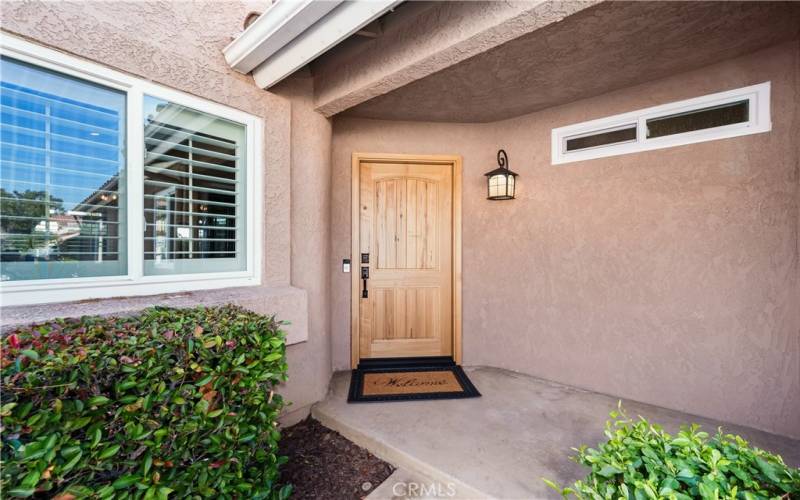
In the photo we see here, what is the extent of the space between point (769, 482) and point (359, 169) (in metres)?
3.63

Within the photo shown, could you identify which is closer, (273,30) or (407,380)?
(273,30)

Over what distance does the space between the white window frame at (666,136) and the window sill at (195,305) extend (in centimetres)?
303

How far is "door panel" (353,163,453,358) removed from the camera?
12.6 feet

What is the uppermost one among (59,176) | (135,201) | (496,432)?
(59,176)

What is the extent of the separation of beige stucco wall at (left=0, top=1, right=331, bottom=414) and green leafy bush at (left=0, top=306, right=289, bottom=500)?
0.61 meters

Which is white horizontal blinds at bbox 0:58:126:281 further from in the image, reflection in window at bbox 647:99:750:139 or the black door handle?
reflection in window at bbox 647:99:750:139

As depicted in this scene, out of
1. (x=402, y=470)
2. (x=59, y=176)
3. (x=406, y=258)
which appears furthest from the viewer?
(x=406, y=258)

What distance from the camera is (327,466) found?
7.39 ft

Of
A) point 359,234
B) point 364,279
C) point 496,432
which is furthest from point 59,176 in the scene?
point 496,432

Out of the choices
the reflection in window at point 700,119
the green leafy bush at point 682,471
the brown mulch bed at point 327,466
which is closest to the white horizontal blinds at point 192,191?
the brown mulch bed at point 327,466

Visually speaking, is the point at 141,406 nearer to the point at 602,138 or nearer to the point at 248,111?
the point at 248,111

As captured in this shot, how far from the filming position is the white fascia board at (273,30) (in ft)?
6.23

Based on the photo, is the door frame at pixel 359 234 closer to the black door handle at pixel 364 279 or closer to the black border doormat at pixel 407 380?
the black door handle at pixel 364 279

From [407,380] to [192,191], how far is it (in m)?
2.66
